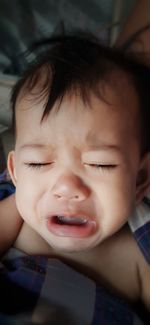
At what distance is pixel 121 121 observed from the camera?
27.4 inches

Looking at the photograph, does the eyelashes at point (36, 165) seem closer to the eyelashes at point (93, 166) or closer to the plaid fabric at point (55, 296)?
the eyelashes at point (93, 166)

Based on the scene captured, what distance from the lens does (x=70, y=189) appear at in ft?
→ 2.12

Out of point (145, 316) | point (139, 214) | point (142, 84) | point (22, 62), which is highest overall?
point (142, 84)

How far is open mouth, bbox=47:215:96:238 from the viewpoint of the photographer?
2.26 ft

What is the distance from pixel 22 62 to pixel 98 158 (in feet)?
2.15

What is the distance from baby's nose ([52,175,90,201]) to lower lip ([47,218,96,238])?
0.17ft

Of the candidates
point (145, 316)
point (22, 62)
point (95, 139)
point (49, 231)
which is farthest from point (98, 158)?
point (22, 62)

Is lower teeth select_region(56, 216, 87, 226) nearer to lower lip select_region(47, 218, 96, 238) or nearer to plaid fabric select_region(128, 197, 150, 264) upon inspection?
lower lip select_region(47, 218, 96, 238)

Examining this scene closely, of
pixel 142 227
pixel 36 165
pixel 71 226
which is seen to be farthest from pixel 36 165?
pixel 142 227

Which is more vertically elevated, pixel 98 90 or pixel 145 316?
pixel 98 90

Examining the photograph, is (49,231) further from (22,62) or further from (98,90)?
(22,62)

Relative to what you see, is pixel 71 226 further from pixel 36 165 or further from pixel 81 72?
pixel 81 72

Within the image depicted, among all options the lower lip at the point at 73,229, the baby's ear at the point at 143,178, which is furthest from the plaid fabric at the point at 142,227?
the lower lip at the point at 73,229

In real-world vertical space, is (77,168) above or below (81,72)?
below
